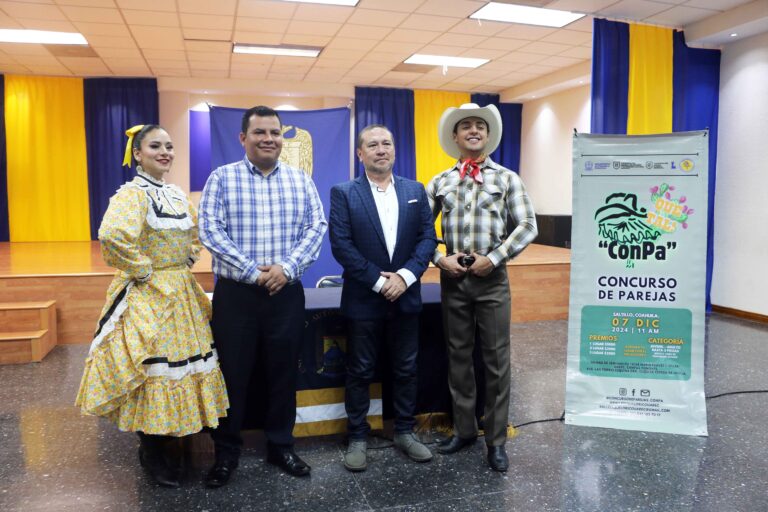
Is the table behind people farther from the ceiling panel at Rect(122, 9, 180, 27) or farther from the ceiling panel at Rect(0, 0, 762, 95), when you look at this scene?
the ceiling panel at Rect(122, 9, 180, 27)

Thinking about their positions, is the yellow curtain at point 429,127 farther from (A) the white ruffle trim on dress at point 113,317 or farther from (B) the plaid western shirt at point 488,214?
(A) the white ruffle trim on dress at point 113,317

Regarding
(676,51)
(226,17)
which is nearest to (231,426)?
(226,17)

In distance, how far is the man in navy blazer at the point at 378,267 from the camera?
2285mm

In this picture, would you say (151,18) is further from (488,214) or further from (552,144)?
(552,144)

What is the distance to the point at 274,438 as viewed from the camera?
90.4 inches

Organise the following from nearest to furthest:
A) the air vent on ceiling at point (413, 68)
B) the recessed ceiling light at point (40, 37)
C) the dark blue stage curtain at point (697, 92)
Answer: the dark blue stage curtain at point (697, 92) < the recessed ceiling light at point (40, 37) < the air vent on ceiling at point (413, 68)

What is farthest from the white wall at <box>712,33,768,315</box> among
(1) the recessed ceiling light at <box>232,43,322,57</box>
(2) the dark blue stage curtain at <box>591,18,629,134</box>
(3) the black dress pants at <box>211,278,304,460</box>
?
(3) the black dress pants at <box>211,278,304,460</box>

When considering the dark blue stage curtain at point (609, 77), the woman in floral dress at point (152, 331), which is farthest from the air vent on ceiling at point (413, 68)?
the woman in floral dress at point (152, 331)

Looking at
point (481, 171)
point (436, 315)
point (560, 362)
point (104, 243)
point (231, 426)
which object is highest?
point (481, 171)

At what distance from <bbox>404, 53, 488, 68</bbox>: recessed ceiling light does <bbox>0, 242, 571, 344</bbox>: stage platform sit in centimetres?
318

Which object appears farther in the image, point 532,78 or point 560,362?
point 532,78

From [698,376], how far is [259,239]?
7.01ft

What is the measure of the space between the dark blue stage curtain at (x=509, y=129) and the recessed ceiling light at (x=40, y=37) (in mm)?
6465

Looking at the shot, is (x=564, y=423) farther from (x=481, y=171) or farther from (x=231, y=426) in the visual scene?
(x=231, y=426)
